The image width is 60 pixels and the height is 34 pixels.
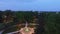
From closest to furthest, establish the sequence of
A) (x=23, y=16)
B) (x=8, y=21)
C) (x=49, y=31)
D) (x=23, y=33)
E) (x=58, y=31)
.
→ (x=58, y=31), (x=49, y=31), (x=23, y=33), (x=23, y=16), (x=8, y=21)

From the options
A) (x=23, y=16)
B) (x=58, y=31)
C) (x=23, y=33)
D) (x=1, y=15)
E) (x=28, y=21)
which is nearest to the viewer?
(x=58, y=31)

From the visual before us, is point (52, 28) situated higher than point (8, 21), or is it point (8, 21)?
point (52, 28)

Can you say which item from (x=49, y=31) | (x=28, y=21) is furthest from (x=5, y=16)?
(x=49, y=31)

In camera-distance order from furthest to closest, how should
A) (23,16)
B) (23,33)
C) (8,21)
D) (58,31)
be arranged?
(8,21) → (23,16) → (23,33) → (58,31)

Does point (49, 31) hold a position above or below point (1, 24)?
above

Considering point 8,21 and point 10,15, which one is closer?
point 8,21

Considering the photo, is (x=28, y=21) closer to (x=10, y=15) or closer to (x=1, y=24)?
(x=1, y=24)

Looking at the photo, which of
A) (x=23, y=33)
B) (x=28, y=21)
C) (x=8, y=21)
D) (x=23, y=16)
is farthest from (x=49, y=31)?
(x=8, y=21)

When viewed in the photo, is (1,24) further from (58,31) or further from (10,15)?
(58,31)

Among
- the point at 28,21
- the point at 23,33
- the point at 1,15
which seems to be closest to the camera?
the point at 23,33
